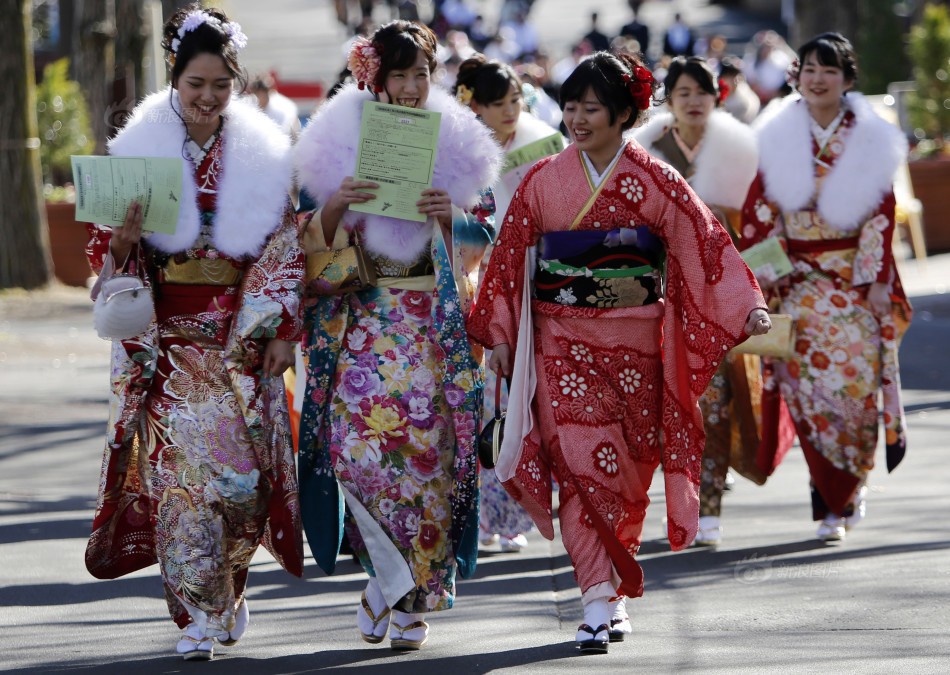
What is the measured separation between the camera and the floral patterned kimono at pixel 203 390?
17.0 ft

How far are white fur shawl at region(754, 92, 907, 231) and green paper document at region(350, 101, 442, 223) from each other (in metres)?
2.26

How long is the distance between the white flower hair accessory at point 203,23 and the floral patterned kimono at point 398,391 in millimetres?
389

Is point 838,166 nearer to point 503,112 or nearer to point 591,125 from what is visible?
point 503,112

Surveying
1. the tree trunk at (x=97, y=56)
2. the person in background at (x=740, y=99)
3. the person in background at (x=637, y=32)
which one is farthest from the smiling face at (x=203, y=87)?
the person in background at (x=637, y=32)

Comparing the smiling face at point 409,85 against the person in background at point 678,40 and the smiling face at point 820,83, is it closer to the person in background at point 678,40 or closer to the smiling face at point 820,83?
the smiling face at point 820,83

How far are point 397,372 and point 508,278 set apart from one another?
19.1 inches

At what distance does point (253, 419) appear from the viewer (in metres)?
5.23

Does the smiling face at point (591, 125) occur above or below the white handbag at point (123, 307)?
above

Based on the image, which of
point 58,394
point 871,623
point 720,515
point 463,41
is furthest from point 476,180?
point 463,41

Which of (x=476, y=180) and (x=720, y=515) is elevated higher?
(x=476, y=180)

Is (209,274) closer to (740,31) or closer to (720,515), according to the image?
A: (720,515)

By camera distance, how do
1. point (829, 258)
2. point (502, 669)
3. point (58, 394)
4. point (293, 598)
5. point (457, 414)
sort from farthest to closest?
point (58, 394) → point (829, 258) → point (293, 598) → point (457, 414) → point (502, 669)

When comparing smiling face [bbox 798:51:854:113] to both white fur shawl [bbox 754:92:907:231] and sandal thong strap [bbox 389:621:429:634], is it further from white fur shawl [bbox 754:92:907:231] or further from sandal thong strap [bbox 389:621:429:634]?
sandal thong strap [bbox 389:621:429:634]

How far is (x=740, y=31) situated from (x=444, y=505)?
110 ft
